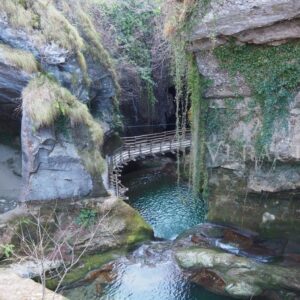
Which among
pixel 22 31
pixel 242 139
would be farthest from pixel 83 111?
pixel 242 139

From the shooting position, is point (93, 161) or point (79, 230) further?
point (93, 161)

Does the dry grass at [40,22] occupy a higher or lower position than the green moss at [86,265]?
higher

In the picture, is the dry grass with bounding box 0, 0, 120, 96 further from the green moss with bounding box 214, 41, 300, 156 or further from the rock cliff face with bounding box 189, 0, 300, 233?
the green moss with bounding box 214, 41, 300, 156

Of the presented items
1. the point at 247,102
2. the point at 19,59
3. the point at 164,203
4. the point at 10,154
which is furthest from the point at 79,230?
the point at 247,102

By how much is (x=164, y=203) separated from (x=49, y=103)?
282 inches

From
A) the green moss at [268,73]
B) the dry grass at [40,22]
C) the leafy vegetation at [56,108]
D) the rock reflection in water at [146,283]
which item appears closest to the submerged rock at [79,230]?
the rock reflection in water at [146,283]

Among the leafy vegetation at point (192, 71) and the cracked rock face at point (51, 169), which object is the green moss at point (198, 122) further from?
the cracked rock face at point (51, 169)

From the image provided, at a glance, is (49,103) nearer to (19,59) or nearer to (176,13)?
(19,59)

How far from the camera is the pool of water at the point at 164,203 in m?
14.0

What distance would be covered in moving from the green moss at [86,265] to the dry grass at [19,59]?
223 inches

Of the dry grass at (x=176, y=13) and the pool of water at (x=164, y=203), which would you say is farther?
the pool of water at (x=164, y=203)

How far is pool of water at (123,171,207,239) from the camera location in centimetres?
1401

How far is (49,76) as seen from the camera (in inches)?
437

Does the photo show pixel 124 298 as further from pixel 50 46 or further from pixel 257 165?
pixel 50 46
